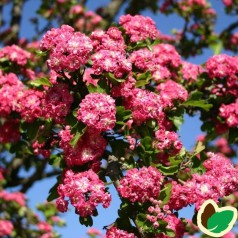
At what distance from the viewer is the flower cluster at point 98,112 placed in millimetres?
3568

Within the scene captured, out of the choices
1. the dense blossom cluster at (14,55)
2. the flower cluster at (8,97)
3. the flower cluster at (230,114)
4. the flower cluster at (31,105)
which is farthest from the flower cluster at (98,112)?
the dense blossom cluster at (14,55)

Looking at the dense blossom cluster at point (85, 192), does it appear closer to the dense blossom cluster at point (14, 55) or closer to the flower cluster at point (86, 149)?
the flower cluster at point (86, 149)

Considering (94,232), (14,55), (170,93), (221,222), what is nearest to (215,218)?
(221,222)

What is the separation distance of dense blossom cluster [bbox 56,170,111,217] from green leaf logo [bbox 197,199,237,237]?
2.11 feet

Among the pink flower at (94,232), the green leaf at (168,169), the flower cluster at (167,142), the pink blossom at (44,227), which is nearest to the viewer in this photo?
the green leaf at (168,169)

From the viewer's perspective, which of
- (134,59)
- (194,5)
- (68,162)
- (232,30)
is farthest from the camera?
(232,30)

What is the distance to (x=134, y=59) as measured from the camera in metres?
4.21

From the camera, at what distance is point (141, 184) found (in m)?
3.52

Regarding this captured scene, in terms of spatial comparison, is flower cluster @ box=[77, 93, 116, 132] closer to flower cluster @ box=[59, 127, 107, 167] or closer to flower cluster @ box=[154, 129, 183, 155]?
flower cluster @ box=[59, 127, 107, 167]

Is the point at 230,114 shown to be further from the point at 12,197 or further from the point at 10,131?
the point at 12,197

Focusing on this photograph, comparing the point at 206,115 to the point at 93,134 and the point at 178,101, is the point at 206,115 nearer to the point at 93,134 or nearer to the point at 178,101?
the point at 178,101

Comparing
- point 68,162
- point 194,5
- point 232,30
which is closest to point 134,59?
point 68,162

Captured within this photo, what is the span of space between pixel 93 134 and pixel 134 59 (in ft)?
2.67

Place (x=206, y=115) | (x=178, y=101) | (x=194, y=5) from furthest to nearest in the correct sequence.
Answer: (x=194, y=5)
(x=206, y=115)
(x=178, y=101)
